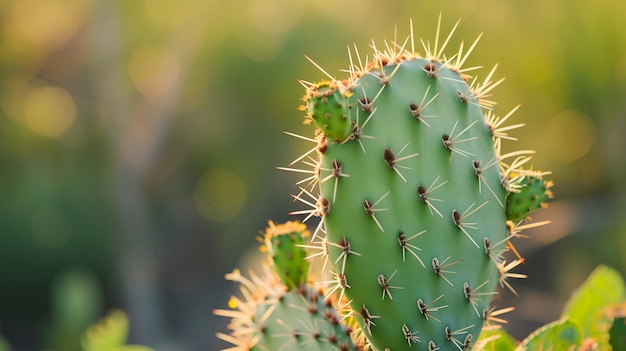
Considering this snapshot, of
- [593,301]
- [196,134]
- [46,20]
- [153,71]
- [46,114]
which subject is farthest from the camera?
[196,134]

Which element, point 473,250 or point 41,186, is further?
point 41,186

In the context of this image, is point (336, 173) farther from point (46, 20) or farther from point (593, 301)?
point (46, 20)

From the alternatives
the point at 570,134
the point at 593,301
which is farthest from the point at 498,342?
the point at 570,134

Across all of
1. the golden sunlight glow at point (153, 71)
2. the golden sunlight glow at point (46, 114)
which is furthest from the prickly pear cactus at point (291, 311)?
the golden sunlight glow at point (46, 114)

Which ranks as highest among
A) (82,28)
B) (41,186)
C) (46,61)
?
(82,28)

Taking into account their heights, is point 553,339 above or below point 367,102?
below

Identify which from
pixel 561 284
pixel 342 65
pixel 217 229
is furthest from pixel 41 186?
pixel 561 284

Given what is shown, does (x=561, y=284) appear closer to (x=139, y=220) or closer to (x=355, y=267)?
(x=139, y=220)
